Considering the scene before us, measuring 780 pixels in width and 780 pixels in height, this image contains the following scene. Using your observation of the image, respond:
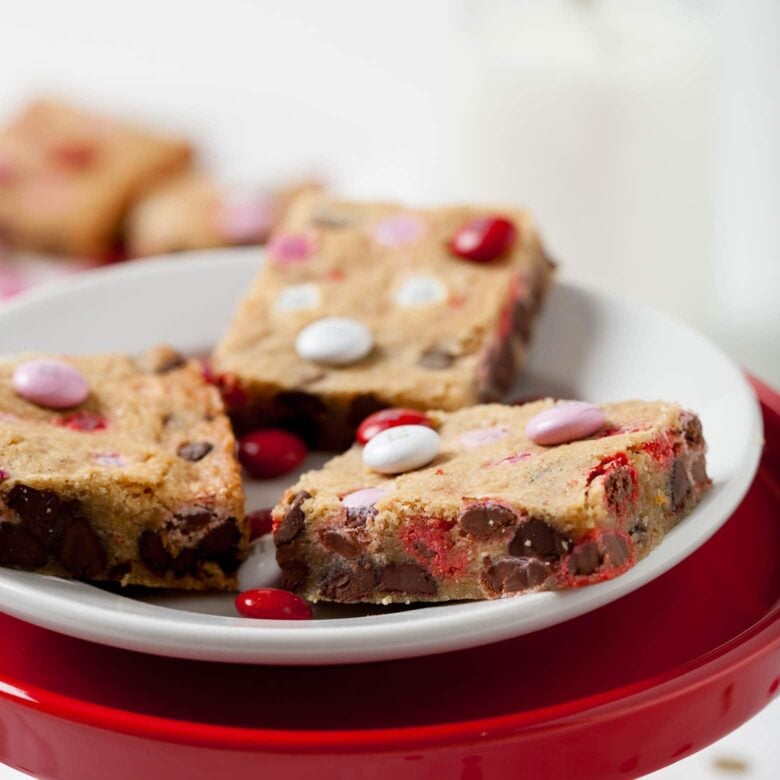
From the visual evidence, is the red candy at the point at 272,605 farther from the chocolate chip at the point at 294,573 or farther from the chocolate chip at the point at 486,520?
the chocolate chip at the point at 486,520

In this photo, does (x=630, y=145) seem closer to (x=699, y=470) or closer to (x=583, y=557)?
(x=699, y=470)

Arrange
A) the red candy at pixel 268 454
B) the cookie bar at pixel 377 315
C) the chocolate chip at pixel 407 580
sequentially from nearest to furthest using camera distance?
the chocolate chip at pixel 407 580 < the red candy at pixel 268 454 < the cookie bar at pixel 377 315

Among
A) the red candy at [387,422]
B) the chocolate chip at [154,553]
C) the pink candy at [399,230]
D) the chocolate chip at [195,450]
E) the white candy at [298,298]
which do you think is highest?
the pink candy at [399,230]

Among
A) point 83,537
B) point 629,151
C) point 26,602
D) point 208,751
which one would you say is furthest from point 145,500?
point 629,151

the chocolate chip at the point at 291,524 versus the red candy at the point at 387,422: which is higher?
the red candy at the point at 387,422

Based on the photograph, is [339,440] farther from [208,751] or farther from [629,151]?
[629,151]

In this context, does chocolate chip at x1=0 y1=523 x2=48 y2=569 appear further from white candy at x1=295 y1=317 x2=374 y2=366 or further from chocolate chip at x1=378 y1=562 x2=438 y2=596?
white candy at x1=295 y1=317 x2=374 y2=366

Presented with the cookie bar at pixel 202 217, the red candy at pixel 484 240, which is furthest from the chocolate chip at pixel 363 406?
the cookie bar at pixel 202 217
